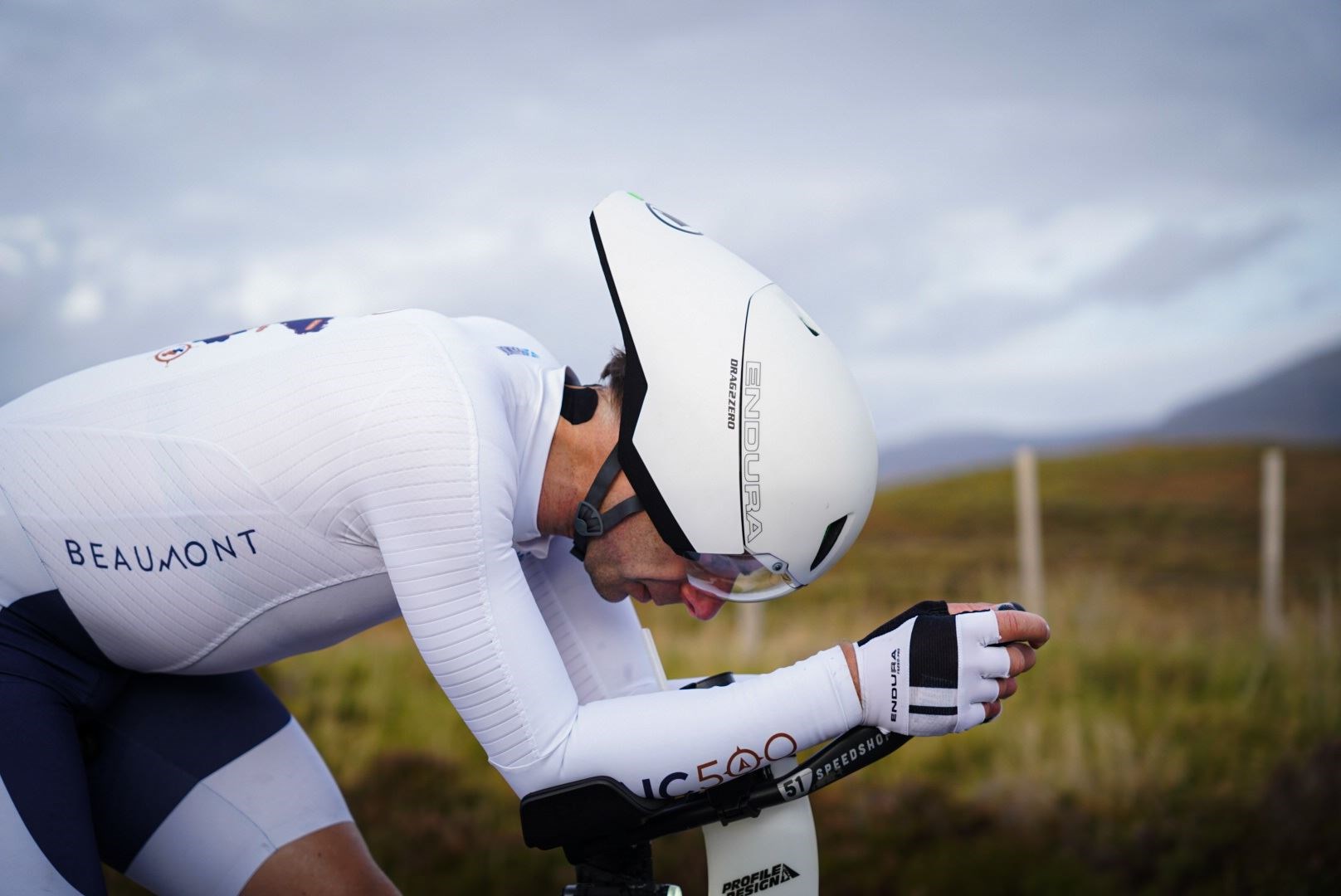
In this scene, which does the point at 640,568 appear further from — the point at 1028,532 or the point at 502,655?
the point at 1028,532

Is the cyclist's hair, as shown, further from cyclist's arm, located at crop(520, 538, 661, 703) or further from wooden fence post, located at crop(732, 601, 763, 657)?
wooden fence post, located at crop(732, 601, 763, 657)

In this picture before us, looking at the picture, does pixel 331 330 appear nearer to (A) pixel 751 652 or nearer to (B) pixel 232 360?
(B) pixel 232 360

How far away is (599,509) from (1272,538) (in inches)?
422

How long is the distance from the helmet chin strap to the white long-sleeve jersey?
4.9 inches

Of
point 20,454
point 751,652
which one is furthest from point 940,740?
point 20,454

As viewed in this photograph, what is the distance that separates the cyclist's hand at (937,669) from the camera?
213 centimetres

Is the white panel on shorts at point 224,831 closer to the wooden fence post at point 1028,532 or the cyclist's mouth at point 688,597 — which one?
the cyclist's mouth at point 688,597

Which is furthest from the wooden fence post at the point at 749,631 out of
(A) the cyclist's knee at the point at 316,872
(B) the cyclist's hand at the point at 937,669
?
(B) the cyclist's hand at the point at 937,669

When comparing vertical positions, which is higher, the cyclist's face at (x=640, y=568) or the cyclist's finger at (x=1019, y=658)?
the cyclist's face at (x=640, y=568)

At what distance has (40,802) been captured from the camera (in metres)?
2.18

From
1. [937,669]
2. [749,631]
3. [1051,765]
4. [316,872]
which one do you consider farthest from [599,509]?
[749,631]

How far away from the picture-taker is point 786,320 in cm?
232

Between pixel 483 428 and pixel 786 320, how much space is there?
741mm

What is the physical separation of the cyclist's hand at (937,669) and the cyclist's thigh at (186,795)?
157 cm
